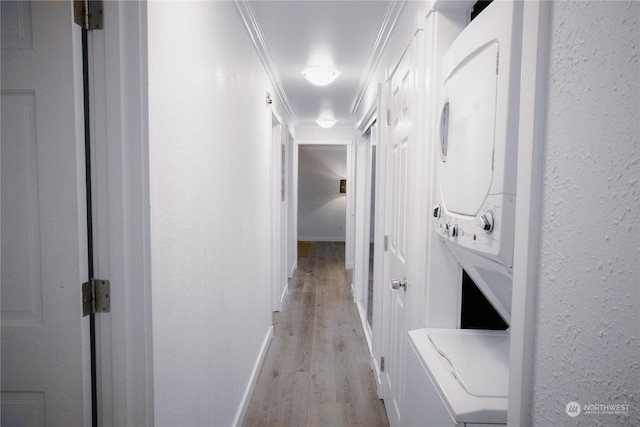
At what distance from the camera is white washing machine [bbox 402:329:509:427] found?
34.9 inches

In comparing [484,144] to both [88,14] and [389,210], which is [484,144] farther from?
[389,210]

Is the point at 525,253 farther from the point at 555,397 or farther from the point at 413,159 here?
the point at 413,159

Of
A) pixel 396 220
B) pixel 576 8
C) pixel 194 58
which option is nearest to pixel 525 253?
pixel 576 8

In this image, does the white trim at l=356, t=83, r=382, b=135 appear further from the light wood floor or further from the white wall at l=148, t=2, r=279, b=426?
the light wood floor

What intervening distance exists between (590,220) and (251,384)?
236 centimetres

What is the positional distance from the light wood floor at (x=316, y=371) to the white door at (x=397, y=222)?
0.96 feet

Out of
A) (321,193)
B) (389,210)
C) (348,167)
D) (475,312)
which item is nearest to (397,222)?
(389,210)

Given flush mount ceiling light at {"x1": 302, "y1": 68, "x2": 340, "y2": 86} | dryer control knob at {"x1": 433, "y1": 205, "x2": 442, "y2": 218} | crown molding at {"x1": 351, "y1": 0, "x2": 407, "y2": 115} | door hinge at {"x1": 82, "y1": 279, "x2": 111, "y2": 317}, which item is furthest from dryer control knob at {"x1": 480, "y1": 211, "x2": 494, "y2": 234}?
flush mount ceiling light at {"x1": 302, "y1": 68, "x2": 340, "y2": 86}

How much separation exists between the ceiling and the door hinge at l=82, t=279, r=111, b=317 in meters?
1.59

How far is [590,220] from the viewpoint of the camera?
502 mm

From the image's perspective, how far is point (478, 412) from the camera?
0.87 meters

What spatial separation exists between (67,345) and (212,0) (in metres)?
1.38

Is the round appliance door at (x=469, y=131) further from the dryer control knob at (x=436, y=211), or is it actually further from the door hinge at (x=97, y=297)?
the door hinge at (x=97, y=297)


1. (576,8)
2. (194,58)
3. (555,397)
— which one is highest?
(194,58)
